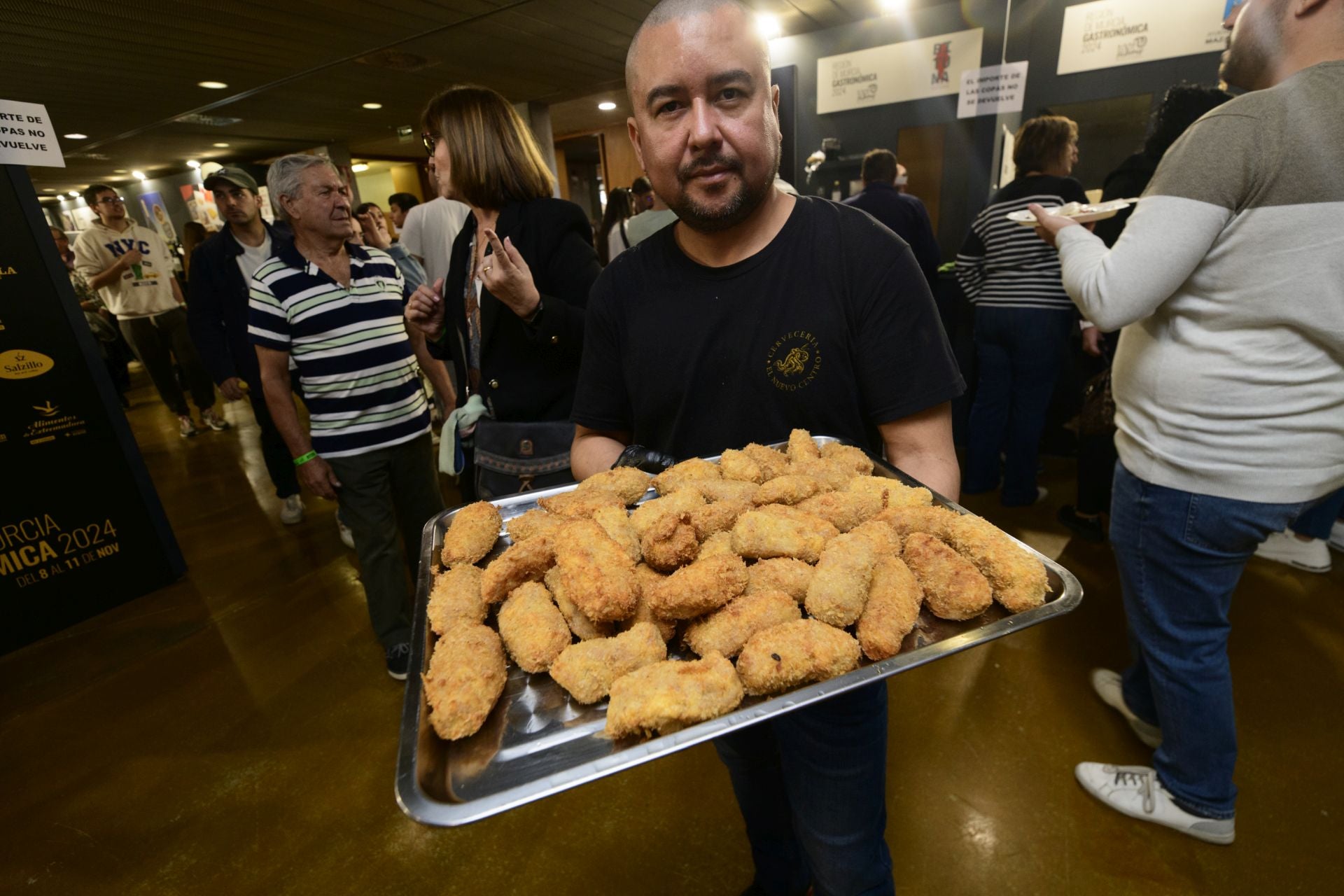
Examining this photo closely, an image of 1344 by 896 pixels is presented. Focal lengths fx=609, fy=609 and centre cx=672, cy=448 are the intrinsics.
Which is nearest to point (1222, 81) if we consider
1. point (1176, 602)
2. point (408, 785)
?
point (1176, 602)

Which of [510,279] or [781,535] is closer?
[781,535]

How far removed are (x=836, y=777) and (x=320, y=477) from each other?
2.46 m

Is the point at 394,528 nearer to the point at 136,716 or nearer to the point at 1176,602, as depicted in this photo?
the point at 136,716

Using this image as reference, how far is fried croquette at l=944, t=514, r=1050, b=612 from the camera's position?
108 centimetres

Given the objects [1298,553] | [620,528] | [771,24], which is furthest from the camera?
[771,24]

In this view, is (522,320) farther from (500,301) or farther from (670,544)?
(670,544)

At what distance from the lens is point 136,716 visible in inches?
113

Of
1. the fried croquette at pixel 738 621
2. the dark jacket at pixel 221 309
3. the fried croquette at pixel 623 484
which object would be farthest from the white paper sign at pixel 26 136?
the fried croquette at pixel 738 621

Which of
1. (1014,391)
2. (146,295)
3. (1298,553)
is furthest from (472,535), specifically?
(146,295)

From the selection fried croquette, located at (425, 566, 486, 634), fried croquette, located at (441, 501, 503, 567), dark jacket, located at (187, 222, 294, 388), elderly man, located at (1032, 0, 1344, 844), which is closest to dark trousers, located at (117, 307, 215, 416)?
dark jacket, located at (187, 222, 294, 388)

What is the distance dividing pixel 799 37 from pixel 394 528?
5.35 meters

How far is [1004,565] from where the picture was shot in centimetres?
110

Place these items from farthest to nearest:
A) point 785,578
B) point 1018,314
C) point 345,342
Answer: point 1018,314
point 345,342
point 785,578

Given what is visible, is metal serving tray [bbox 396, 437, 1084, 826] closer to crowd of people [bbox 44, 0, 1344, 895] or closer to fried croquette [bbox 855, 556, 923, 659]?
fried croquette [bbox 855, 556, 923, 659]
